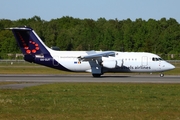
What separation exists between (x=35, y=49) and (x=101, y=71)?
24.5ft

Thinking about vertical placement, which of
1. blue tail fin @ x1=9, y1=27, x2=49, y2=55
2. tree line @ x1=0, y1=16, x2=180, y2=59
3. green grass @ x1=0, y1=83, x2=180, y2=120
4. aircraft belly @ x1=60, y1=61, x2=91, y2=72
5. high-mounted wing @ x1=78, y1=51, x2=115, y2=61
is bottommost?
green grass @ x1=0, y1=83, x2=180, y2=120

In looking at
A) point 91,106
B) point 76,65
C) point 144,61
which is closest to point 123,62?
point 144,61

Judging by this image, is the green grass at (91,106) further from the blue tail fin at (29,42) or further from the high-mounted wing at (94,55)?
the blue tail fin at (29,42)

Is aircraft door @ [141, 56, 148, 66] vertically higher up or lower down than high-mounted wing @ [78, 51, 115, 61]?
lower down

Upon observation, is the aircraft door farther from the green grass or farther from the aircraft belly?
the green grass

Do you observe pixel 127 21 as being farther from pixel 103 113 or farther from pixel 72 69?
pixel 103 113

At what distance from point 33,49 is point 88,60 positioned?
613cm

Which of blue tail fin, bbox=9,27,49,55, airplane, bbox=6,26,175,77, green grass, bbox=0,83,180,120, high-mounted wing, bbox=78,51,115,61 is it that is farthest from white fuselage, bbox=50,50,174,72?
green grass, bbox=0,83,180,120

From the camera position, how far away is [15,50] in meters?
118

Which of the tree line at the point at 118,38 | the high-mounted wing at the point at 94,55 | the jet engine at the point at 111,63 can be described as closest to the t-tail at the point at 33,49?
the high-mounted wing at the point at 94,55

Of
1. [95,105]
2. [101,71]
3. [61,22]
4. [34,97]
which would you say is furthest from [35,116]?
[61,22]

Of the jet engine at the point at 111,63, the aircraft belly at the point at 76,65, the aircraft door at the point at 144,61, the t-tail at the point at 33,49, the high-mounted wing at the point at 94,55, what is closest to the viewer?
the high-mounted wing at the point at 94,55

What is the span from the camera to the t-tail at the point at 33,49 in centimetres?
5103

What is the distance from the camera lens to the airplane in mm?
50188
